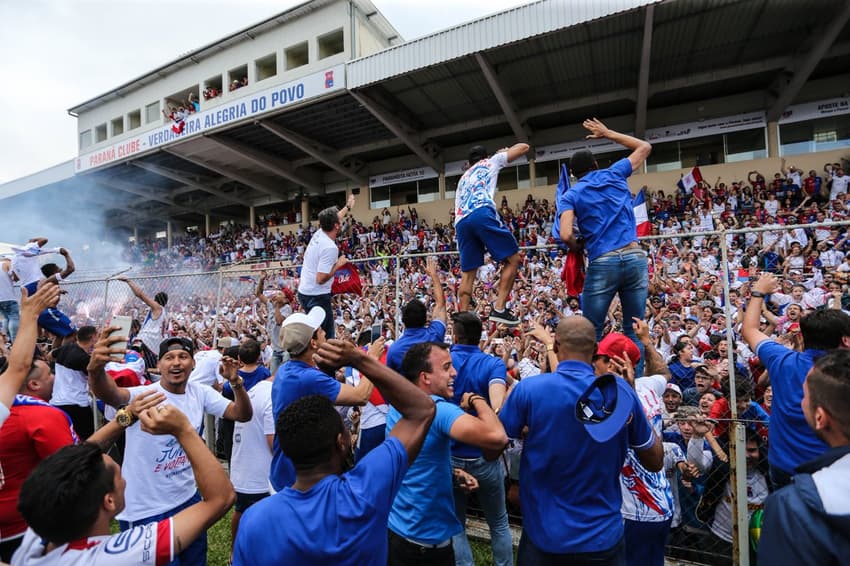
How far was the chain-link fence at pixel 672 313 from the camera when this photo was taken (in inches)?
142

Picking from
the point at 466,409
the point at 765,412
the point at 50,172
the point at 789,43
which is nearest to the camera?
the point at 466,409

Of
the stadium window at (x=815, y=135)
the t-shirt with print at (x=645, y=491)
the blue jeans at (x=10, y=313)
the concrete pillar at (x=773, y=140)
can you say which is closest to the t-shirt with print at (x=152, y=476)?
the t-shirt with print at (x=645, y=491)

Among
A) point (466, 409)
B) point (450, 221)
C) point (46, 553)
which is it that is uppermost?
point (450, 221)

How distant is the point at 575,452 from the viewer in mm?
2086

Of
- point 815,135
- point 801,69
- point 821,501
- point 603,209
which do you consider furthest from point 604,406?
point 815,135

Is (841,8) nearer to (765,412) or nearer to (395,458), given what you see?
(765,412)

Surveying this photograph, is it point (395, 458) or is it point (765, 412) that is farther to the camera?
point (765, 412)

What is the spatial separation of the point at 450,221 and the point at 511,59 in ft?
21.6

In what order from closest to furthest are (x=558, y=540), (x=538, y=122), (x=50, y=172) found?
(x=558, y=540)
(x=538, y=122)
(x=50, y=172)

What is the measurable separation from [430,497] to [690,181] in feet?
52.8

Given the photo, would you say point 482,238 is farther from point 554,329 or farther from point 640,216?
point 554,329

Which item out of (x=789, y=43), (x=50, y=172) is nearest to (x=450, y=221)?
(x=789, y=43)

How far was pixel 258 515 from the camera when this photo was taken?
1541mm

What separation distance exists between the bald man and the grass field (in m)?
1.97
